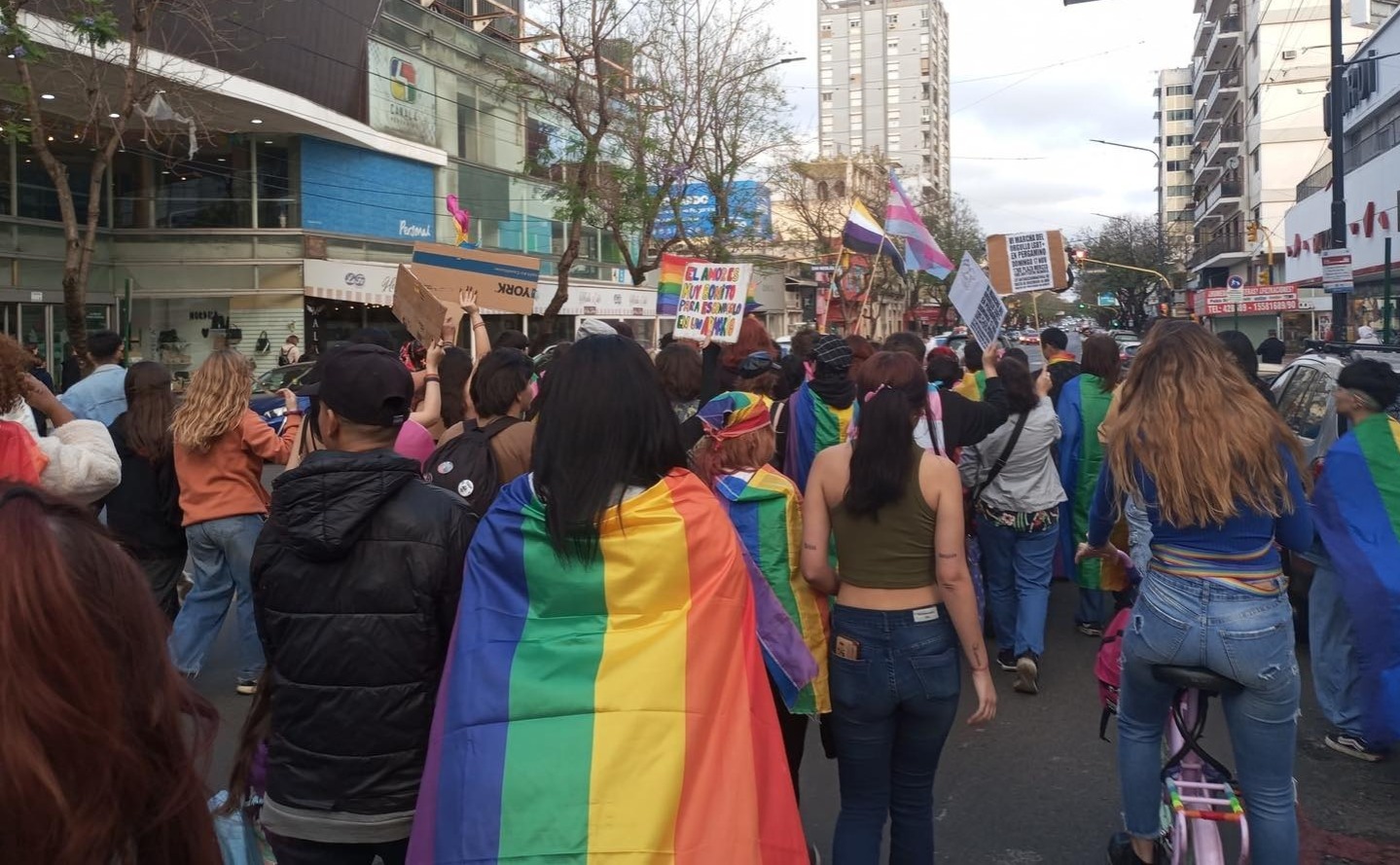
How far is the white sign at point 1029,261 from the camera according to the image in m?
10.9

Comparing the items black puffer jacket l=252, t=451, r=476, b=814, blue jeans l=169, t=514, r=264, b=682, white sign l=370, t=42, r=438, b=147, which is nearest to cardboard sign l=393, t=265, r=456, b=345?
blue jeans l=169, t=514, r=264, b=682

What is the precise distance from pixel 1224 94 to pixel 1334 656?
2865 inches

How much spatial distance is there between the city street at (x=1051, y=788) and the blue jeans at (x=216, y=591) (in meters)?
0.27

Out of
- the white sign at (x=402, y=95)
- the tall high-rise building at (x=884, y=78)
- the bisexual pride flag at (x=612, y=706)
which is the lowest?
the bisexual pride flag at (x=612, y=706)

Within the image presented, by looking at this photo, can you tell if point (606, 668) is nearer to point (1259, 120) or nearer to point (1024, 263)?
point (1024, 263)

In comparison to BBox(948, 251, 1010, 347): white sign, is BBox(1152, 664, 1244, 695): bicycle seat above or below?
below

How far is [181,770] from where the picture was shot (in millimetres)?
1405

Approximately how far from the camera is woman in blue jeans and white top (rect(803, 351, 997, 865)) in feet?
11.2

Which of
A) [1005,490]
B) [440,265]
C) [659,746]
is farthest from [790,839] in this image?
[440,265]

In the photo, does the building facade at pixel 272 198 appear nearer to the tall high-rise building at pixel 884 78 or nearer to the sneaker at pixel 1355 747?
the sneaker at pixel 1355 747

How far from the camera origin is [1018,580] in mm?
6352

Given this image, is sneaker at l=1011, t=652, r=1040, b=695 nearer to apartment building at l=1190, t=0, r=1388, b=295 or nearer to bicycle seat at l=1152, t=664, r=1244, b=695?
Answer: bicycle seat at l=1152, t=664, r=1244, b=695

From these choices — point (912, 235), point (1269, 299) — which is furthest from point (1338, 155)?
point (1269, 299)

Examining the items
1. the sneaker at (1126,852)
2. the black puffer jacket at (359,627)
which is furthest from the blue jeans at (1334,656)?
the black puffer jacket at (359,627)
